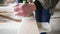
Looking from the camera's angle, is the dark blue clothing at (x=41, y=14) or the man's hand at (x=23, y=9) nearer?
the man's hand at (x=23, y=9)

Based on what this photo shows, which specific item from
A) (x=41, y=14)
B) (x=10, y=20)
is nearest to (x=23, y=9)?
(x=10, y=20)

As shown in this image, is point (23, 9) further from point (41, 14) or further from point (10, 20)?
point (41, 14)

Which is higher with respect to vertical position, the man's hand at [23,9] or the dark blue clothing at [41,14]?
the man's hand at [23,9]

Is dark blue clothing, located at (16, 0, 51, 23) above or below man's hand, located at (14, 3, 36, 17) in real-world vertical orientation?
below

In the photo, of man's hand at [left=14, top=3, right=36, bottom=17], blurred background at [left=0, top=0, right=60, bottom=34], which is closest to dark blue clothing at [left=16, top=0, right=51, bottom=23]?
blurred background at [left=0, top=0, right=60, bottom=34]

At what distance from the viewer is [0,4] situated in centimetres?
87

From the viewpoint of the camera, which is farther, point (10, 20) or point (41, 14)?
point (41, 14)

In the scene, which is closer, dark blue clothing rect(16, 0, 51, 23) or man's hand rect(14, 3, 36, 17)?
man's hand rect(14, 3, 36, 17)

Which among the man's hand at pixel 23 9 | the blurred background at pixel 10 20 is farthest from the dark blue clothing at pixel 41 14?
the man's hand at pixel 23 9

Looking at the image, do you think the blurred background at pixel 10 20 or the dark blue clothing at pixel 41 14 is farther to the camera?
the dark blue clothing at pixel 41 14

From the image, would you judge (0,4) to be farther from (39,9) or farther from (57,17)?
(57,17)

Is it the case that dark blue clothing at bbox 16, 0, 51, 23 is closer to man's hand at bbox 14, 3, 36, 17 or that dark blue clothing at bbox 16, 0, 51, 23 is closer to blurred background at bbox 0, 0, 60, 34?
blurred background at bbox 0, 0, 60, 34

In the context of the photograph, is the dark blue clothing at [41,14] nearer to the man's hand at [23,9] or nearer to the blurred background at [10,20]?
the blurred background at [10,20]

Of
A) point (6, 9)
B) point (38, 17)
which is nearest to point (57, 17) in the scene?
point (38, 17)
